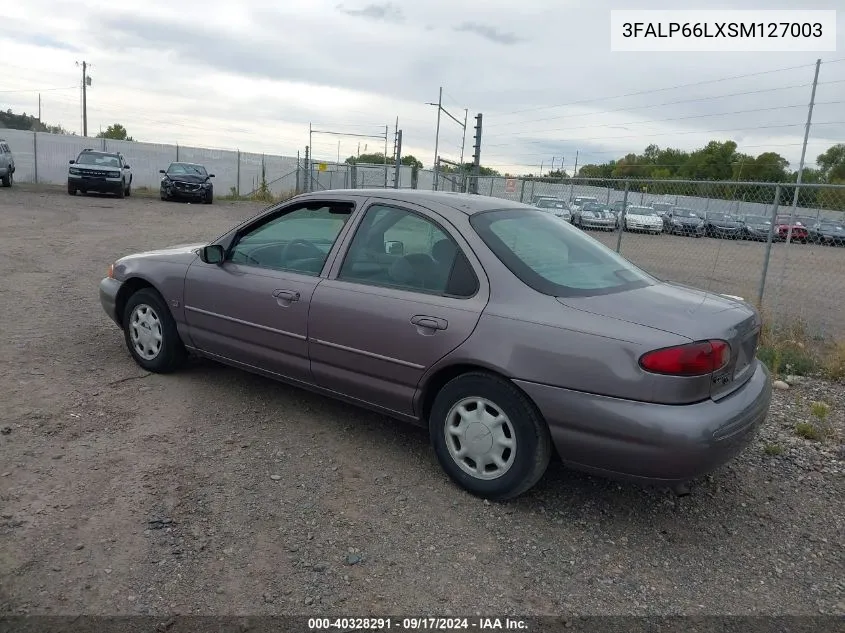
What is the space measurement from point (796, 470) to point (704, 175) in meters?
48.9

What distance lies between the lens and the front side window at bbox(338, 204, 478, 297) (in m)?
3.52

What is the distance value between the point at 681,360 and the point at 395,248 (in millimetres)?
1713

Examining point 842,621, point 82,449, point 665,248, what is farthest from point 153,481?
point 665,248

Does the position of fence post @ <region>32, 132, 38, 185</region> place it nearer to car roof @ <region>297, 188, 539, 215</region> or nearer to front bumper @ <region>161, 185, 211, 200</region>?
front bumper @ <region>161, 185, 211, 200</region>

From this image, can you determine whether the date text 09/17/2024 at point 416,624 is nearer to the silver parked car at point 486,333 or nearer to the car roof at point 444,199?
the silver parked car at point 486,333

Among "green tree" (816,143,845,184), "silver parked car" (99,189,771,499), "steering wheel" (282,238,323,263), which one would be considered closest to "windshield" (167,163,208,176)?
"silver parked car" (99,189,771,499)

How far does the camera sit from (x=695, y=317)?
3148 mm

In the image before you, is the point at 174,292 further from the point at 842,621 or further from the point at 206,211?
the point at 206,211

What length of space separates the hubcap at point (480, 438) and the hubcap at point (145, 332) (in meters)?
2.58

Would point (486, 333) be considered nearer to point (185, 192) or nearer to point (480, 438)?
point (480, 438)

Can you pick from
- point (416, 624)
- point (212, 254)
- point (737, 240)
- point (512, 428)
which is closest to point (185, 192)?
point (737, 240)

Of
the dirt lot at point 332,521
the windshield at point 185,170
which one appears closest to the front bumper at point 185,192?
the windshield at point 185,170

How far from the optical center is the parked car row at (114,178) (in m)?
24.3

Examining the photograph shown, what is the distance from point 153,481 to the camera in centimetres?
346
